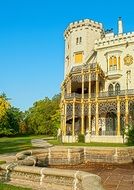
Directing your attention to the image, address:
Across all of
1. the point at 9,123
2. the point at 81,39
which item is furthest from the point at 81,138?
the point at 9,123

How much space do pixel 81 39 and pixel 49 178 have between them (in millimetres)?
39715

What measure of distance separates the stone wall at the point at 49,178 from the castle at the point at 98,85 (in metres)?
28.2

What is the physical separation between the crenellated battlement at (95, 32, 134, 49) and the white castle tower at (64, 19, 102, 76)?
222cm

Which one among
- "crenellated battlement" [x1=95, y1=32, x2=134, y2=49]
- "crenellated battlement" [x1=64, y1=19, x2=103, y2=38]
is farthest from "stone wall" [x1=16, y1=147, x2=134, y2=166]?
"crenellated battlement" [x1=64, y1=19, x2=103, y2=38]

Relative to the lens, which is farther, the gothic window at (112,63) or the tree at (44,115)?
the tree at (44,115)

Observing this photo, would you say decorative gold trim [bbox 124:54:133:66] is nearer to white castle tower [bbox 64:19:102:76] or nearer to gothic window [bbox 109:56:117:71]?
gothic window [bbox 109:56:117:71]

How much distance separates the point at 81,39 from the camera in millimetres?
48406

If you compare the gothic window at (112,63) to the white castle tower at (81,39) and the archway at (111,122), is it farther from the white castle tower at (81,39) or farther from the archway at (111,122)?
the archway at (111,122)

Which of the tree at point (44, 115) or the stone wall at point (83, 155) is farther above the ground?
the tree at point (44, 115)

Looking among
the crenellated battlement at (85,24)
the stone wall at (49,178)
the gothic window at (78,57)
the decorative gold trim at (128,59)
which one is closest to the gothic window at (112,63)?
the decorative gold trim at (128,59)

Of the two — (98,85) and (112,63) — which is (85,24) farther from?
(98,85)

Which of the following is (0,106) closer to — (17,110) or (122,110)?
(122,110)

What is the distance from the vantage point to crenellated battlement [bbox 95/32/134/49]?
43.7 metres

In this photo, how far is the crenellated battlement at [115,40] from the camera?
143 ft
